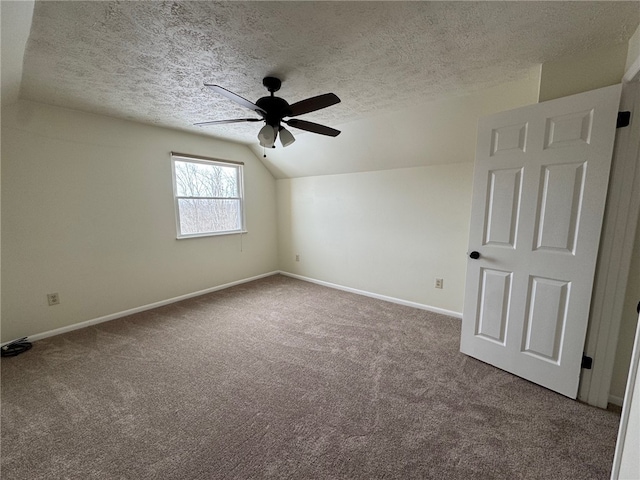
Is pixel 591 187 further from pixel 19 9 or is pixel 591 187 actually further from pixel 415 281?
pixel 19 9

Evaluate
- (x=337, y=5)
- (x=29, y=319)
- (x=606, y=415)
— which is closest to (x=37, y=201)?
(x=29, y=319)

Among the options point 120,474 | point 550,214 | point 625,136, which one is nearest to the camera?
point 120,474

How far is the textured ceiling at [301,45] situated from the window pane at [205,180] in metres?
1.28

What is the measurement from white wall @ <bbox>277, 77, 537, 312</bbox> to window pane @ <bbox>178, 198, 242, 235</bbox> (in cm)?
101

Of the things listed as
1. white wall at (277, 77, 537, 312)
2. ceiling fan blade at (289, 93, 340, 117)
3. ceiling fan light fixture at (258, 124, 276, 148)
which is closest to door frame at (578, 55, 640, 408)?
white wall at (277, 77, 537, 312)

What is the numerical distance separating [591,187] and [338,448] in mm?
2195

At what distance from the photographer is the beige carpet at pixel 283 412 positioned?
4.48ft

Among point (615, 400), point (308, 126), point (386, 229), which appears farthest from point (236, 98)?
point (615, 400)

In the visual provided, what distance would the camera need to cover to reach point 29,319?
259 cm

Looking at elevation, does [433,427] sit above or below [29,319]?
below

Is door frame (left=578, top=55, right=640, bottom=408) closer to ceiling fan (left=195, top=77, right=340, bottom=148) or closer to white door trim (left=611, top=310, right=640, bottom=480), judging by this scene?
white door trim (left=611, top=310, right=640, bottom=480)

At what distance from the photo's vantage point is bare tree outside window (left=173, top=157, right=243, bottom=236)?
3658 mm

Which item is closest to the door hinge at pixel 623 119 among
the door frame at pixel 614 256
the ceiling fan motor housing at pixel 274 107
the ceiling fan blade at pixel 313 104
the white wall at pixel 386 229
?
the door frame at pixel 614 256

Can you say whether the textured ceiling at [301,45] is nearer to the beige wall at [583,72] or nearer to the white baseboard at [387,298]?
the beige wall at [583,72]
